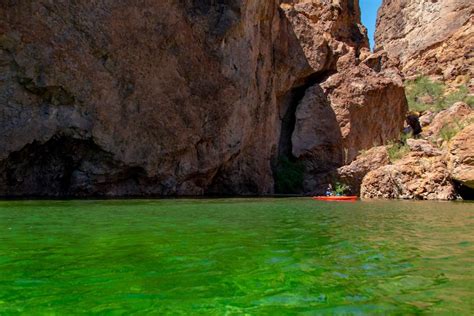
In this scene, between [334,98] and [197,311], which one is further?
[334,98]

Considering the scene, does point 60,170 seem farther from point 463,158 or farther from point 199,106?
point 463,158

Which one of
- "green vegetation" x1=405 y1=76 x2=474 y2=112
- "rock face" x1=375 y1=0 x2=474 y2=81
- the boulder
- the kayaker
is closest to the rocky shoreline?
the boulder

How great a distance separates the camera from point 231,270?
4.48 meters

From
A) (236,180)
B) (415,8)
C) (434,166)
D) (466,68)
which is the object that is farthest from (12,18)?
(415,8)

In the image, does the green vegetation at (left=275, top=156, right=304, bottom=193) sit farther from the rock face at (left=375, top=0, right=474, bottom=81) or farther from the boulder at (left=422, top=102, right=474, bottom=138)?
Answer: the rock face at (left=375, top=0, right=474, bottom=81)

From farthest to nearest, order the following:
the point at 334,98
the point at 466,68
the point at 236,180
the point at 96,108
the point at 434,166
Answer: the point at 466,68 < the point at 334,98 < the point at 236,180 < the point at 434,166 < the point at 96,108

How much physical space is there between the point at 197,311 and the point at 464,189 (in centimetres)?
2000

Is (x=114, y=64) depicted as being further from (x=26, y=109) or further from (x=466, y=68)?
(x=466, y=68)

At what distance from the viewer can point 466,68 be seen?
4884cm

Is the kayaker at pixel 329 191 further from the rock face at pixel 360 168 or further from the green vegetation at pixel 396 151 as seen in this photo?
the green vegetation at pixel 396 151

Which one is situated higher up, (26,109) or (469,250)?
(26,109)

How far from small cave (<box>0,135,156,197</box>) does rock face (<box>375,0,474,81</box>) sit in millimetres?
40743

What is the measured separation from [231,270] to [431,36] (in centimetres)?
5758

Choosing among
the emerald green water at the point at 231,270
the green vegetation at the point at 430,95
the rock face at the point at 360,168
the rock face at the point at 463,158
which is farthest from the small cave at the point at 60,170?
the green vegetation at the point at 430,95
